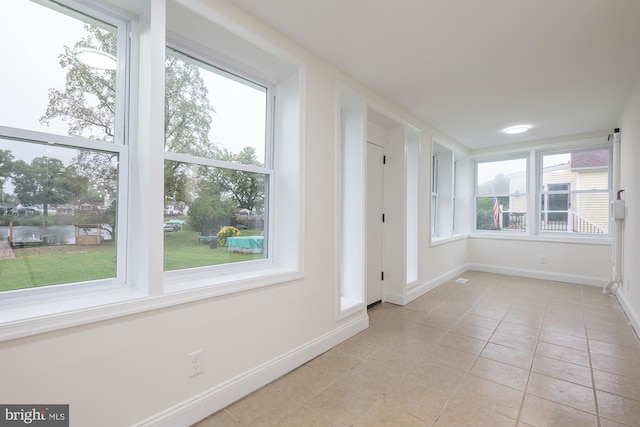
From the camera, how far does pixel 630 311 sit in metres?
3.16

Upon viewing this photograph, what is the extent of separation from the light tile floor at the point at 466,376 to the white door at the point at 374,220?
0.38 metres

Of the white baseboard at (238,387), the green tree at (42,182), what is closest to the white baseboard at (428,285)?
the white baseboard at (238,387)

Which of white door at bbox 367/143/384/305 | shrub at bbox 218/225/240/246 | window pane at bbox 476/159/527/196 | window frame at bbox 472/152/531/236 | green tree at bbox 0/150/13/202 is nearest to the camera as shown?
Result: green tree at bbox 0/150/13/202

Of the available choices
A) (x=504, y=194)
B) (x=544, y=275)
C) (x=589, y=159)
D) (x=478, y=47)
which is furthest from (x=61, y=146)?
(x=589, y=159)

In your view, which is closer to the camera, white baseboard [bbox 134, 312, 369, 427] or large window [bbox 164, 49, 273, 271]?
white baseboard [bbox 134, 312, 369, 427]

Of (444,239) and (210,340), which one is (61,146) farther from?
(444,239)

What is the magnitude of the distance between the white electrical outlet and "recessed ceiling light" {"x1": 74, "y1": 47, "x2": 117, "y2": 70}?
1.67 m

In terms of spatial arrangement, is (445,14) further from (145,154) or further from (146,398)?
(146,398)

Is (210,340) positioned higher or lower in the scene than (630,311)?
higher

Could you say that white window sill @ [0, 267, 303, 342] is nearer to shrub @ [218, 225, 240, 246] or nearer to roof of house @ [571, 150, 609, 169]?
shrub @ [218, 225, 240, 246]

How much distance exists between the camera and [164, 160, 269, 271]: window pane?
184cm

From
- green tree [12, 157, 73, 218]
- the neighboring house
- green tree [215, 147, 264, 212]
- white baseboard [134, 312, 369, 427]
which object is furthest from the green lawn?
the neighboring house

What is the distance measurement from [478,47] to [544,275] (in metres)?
4.65

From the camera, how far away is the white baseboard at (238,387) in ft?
5.11
